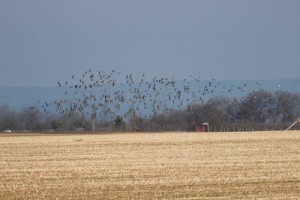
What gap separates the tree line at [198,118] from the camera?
10250cm

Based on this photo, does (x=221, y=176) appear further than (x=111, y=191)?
Yes

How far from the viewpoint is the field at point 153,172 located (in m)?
26.8

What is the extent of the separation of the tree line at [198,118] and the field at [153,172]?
51.1 meters

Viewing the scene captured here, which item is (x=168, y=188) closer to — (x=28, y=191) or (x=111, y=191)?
(x=111, y=191)

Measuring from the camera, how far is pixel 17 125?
106 metres

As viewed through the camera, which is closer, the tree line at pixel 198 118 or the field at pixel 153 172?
the field at pixel 153 172

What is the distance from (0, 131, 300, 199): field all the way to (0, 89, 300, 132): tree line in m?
51.1

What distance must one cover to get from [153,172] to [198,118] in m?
81.9

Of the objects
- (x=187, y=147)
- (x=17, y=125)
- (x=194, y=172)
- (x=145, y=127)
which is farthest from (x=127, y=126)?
(x=194, y=172)

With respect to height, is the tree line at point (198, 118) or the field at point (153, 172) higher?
the tree line at point (198, 118)

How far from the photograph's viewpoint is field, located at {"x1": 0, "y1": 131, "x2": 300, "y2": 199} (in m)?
26.8

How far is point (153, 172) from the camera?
107ft

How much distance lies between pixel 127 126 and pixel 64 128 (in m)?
6.53

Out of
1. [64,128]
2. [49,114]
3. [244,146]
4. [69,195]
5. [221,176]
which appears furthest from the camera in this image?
[49,114]
